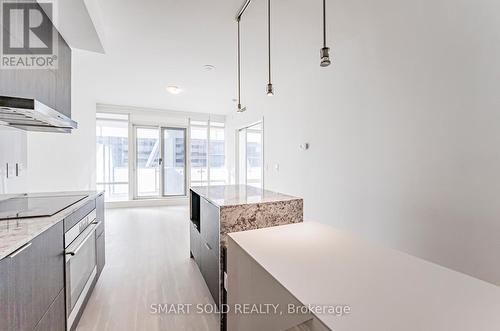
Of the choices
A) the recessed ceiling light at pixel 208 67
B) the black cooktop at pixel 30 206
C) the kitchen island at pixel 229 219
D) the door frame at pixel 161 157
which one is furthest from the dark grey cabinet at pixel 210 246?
the door frame at pixel 161 157

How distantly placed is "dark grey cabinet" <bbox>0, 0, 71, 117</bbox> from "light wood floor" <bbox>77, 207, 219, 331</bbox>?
1.76 m

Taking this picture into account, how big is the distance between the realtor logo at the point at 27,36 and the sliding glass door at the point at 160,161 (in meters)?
4.40

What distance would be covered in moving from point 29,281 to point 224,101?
15.9 feet

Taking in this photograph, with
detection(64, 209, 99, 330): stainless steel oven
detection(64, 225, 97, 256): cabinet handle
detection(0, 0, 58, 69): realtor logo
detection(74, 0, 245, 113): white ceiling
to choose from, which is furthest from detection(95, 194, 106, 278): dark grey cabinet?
detection(74, 0, 245, 113): white ceiling

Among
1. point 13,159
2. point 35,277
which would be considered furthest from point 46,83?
point 35,277

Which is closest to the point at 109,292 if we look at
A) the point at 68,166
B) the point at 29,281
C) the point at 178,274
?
the point at 178,274

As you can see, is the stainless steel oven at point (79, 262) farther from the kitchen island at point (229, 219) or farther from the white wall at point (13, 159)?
the kitchen island at point (229, 219)

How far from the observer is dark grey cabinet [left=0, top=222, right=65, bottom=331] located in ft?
3.22

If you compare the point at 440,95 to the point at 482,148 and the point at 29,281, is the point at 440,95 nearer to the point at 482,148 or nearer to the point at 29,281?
the point at 482,148

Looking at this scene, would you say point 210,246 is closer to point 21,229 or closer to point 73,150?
point 21,229

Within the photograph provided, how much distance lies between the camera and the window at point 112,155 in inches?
231

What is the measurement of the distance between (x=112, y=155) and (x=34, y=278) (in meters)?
5.58

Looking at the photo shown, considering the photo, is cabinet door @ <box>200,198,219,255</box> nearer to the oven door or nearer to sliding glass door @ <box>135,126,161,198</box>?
the oven door

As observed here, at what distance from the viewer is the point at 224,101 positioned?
5.46 m
